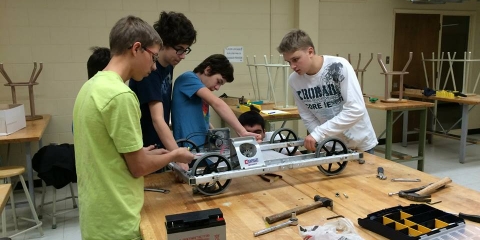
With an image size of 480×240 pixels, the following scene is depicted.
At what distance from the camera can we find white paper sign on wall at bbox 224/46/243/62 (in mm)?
4738

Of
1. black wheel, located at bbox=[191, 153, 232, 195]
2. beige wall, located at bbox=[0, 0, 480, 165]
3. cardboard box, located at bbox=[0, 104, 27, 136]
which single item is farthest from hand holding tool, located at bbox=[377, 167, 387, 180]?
beige wall, located at bbox=[0, 0, 480, 165]

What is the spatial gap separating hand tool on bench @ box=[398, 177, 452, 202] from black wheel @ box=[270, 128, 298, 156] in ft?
2.28

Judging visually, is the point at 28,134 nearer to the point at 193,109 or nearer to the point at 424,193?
the point at 193,109

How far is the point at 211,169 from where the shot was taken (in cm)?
158

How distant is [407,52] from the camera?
5695 millimetres

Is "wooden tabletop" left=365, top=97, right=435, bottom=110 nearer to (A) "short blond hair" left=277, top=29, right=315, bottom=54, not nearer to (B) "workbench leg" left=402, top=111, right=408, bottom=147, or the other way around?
(B) "workbench leg" left=402, top=111, right=408, bottom=147

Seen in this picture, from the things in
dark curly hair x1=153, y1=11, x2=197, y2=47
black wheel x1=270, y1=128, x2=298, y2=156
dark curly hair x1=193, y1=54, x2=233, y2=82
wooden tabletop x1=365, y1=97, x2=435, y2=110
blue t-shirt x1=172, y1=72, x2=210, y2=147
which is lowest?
wooden tabletop x1=365, y1=97, x2=435, y2=110

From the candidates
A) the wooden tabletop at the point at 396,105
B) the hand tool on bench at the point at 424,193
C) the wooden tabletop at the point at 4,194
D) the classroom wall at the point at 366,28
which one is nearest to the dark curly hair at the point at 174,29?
the wooden tabletop at the point at 4,194

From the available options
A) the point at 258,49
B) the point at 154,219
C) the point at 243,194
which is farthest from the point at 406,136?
the point at 154,219

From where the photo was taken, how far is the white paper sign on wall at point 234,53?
4738mm

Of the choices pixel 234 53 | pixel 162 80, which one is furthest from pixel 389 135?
pixel 162 80

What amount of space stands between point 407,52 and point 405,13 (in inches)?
22.5

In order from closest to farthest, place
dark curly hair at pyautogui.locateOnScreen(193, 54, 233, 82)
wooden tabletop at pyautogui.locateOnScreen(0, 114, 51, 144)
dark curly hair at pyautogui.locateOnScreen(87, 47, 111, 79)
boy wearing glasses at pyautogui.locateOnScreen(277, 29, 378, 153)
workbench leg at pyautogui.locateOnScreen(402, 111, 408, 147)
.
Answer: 1. boy wearing glasses at pyautogui.locateOnScreen(277, 29, 378, 153)
2. dark curly hair at pyautogui.locateOnScreen(193, 54, 233, 82)
3. dark curly hair at pyautogui.locateOnScreen(87, 47, 111, 79)
4. wooden tabletop at pyautogui.locateOnScreen(0, 114, 51, 144)
5. workbench leg at pyautogui.locateOnScreen(402, 111, 408, 147)

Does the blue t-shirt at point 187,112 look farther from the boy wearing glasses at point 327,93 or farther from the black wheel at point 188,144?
the boy wearing glasses at point 327,93
